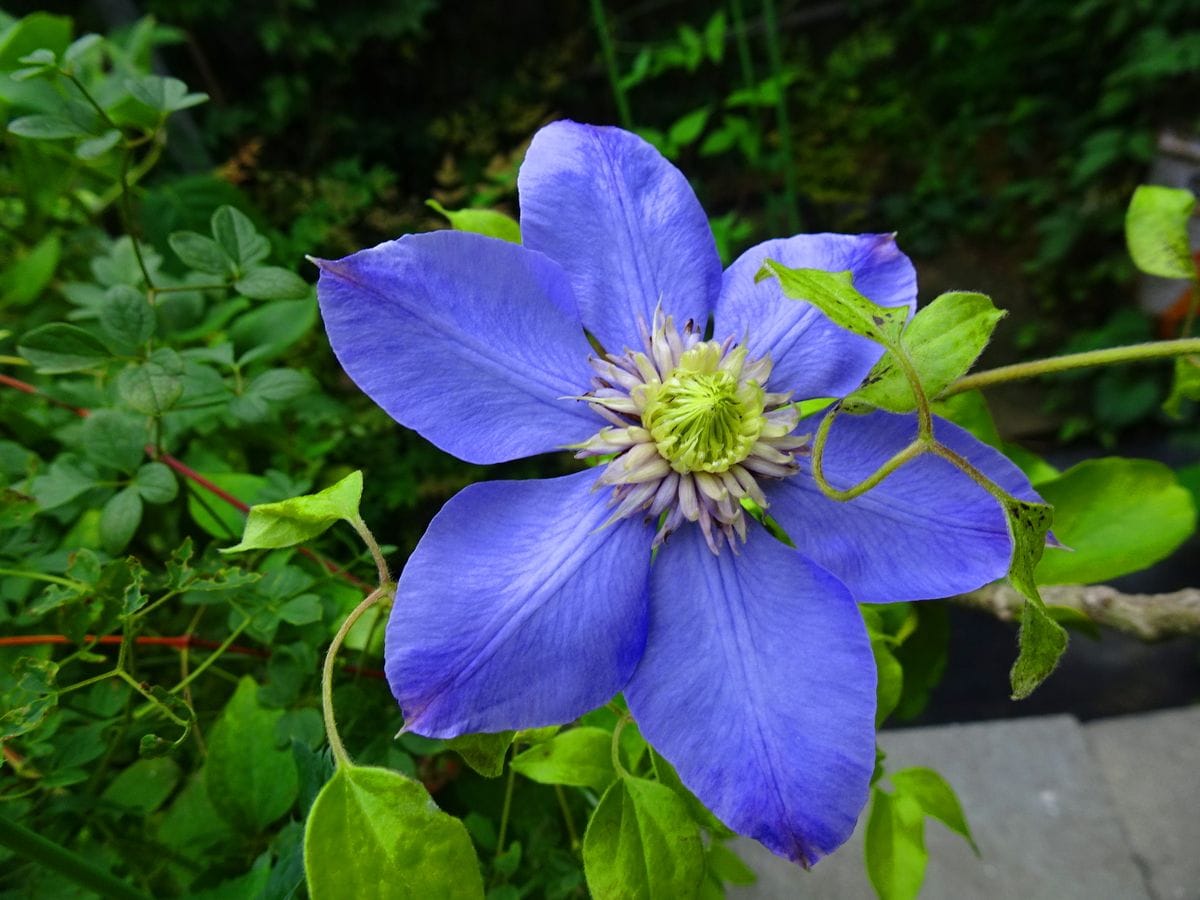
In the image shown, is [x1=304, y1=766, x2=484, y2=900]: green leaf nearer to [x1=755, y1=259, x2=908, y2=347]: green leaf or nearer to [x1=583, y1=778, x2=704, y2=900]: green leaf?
[x1=583, y1=778, x2=704, y2=900]: green leaf

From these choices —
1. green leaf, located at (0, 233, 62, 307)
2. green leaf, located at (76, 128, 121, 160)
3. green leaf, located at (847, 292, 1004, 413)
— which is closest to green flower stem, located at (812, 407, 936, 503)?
green leaf, located at (847, 292, 1004, 413)

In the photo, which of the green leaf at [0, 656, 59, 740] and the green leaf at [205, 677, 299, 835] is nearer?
the green leaf at [0, 656, 59, 740]

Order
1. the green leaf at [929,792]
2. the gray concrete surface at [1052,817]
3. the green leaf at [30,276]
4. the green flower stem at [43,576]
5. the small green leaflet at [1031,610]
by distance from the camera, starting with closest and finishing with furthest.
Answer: the small green leaflet at [1031,610]
the green flower stem at [43,576]
the green leaf at [929,792]
the green leaf at [30,276]
the gray concrete surface at [1052,817]

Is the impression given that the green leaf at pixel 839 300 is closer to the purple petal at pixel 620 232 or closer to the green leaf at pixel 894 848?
the purple petal at pixel 620 232

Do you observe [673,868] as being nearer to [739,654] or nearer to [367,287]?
[739,654]

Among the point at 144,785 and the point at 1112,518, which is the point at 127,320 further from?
the point at 1112,518

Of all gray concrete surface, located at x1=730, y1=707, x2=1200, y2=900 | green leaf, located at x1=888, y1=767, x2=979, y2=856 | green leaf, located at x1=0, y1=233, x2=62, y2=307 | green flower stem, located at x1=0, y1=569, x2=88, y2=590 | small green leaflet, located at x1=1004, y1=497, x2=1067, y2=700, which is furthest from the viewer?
gray concrete surface, located at x1=730, y1=707, x2=1200, y2=900

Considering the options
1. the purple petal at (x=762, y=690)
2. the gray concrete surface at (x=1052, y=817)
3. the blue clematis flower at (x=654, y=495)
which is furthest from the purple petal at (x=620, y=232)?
the gray concrete surface at (x=1052, y=817)
